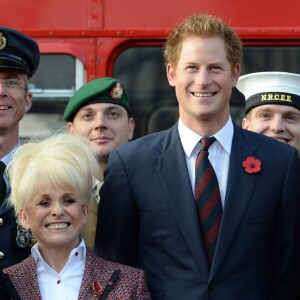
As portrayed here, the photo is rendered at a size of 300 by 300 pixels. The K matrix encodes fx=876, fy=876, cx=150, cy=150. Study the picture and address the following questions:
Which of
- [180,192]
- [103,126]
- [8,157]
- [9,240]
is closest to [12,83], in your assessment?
[8,157]

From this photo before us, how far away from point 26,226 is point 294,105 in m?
1.67

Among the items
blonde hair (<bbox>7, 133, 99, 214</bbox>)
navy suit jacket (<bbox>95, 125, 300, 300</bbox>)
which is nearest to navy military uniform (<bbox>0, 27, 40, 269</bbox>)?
blonde hair (<bbox>7, 133, 99, 214</bbox>)

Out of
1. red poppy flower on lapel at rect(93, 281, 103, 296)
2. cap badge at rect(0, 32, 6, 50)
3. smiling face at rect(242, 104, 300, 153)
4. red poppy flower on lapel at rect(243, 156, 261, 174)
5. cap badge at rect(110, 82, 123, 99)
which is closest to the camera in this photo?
red poppy flower on lapel at rect(93, 281, 103, 296)

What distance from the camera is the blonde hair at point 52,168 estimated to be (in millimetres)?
3152

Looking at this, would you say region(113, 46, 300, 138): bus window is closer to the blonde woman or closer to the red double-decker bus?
the red double-decker bus

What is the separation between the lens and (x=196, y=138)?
335 centimetres

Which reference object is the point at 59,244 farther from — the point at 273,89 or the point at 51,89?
the point at 51,89

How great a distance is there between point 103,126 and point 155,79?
27.4 inches

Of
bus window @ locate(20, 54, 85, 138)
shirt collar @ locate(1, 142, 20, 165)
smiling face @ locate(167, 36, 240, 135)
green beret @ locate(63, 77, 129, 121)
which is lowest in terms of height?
shirt collar @ locate(1, 142, 20, 165)

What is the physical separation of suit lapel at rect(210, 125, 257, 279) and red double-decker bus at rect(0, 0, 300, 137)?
1553 millimetres

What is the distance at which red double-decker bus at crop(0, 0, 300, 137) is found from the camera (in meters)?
4.85

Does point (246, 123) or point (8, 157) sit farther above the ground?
point (246, 123)

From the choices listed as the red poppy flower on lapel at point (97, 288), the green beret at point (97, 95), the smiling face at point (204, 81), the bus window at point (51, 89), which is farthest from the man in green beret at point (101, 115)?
the red poppy flower on lapel at point (97, 288)

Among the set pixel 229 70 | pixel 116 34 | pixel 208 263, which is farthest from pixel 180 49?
pixel 116 34
